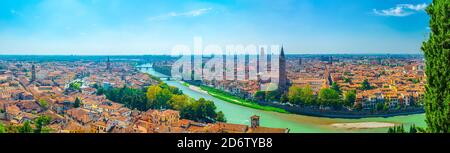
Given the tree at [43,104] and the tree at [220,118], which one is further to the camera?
the tree at [43,104]

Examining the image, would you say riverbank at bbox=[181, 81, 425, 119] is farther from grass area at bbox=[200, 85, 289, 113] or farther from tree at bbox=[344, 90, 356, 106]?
tree at bbox=[344, 90, 356, 106]

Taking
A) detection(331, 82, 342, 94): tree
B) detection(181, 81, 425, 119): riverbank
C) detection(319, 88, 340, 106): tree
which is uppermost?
detection(331, 82, 342, 94): tree

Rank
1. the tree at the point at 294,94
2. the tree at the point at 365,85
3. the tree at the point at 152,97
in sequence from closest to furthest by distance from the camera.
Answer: the tree at the point at 152,97
the tree at the point at 294,94
the tree at the point at 365,85

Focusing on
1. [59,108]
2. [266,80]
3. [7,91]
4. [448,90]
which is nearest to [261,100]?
[266,80]

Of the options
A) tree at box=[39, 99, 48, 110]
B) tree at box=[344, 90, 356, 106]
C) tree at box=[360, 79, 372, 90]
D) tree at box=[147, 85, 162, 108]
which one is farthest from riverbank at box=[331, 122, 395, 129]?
tree at box=[39, 99, 48, 110]

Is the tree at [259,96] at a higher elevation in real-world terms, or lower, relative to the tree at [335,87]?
lower

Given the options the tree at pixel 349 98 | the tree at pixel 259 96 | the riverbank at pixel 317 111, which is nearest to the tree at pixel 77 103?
the riverbank at pixel 317 111

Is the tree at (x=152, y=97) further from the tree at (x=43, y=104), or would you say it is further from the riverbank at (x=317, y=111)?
the tree at (x=43, y=104)

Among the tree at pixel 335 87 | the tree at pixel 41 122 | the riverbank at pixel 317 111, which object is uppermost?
the tree at pixel 335 87

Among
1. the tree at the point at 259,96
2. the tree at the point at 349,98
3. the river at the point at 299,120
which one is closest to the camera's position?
the river at the point at 299,120
